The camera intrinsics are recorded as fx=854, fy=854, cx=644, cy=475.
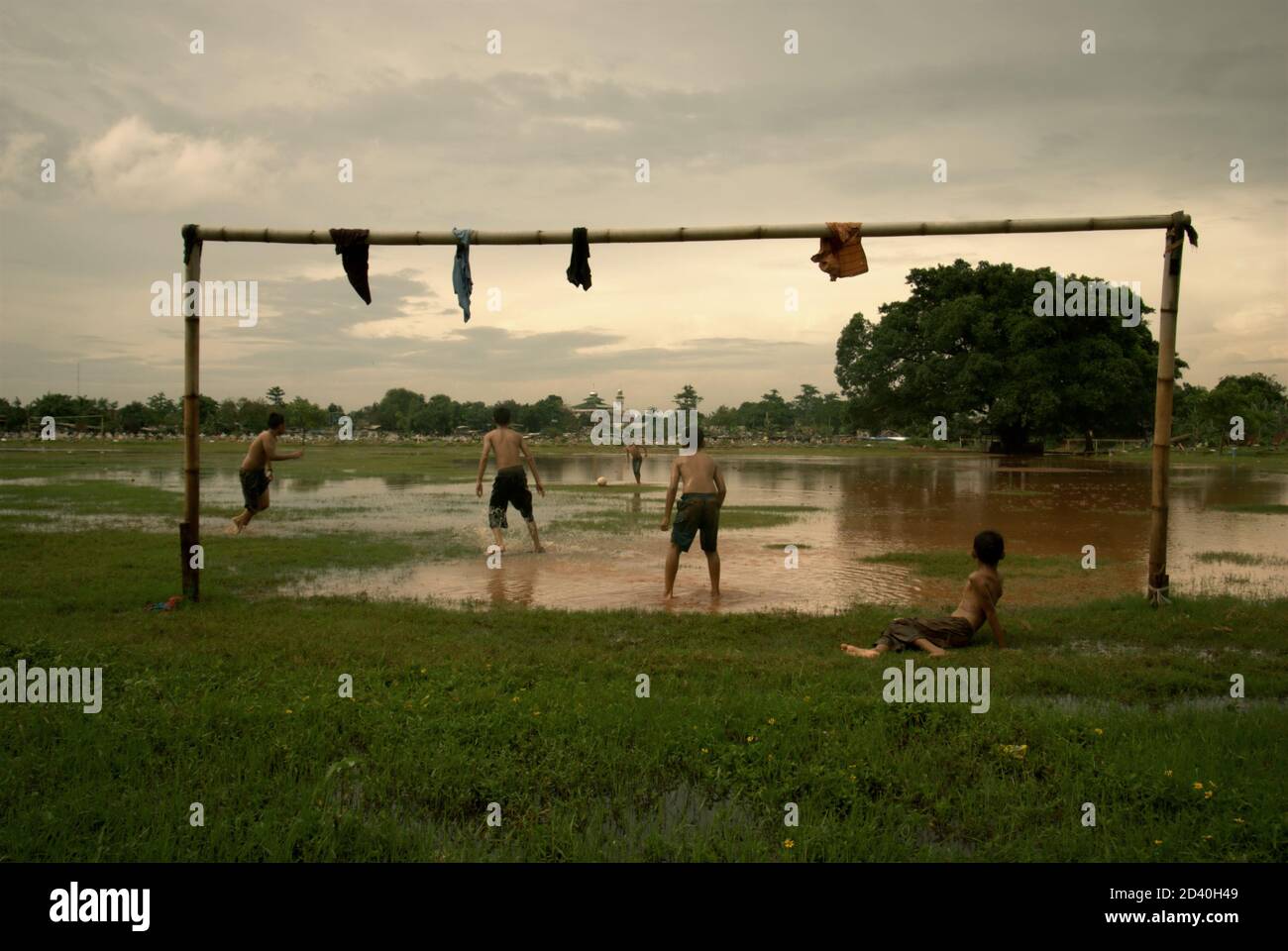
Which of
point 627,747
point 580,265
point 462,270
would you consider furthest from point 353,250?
point 627,747

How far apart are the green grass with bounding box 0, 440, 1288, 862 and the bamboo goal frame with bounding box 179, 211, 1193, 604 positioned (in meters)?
1.07

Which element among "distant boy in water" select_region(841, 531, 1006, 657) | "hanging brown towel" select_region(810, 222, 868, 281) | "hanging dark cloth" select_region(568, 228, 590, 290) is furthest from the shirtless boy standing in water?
"distant boy in water" select_region(841, 531, 1006, 657)

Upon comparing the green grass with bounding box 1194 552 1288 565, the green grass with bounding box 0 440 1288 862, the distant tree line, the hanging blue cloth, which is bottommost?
the green grass with bounding box 0 440 1288 862

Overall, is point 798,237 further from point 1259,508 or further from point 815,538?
point 1259,508

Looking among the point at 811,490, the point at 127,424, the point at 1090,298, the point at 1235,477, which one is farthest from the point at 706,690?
the point at 127,424

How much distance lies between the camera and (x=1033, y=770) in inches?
181

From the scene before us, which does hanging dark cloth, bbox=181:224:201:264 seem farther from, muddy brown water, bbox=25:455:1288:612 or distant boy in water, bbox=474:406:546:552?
distant boy in water, bbox=474:406:546:552

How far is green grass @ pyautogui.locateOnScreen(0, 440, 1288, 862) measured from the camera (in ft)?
12.5

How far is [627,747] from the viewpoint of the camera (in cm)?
485

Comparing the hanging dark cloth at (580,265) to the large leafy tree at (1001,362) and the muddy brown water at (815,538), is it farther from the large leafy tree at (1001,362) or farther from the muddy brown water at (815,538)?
Result: the large leafy tree at (1001,362)

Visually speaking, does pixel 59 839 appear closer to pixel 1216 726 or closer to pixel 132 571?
pixel 1216 726

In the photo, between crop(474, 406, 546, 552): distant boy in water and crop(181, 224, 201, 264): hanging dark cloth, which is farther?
crop(474, 406, 546, 552): distant boy in water

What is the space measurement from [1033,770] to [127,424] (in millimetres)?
97359

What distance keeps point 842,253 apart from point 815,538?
781cm
